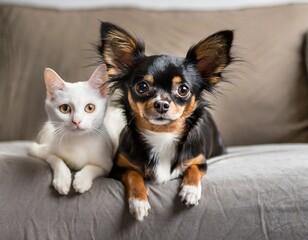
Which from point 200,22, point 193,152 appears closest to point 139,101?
point 193,152

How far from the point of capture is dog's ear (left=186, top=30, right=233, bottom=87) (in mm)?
1412

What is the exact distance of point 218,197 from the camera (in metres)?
1.31

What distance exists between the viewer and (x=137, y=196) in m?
1.30

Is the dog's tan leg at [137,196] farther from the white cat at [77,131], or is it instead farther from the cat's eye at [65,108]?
the cat's eye at [65,108]

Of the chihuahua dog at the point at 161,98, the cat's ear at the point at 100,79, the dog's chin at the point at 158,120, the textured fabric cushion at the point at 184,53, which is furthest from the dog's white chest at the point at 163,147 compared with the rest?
the textured fabric cushion at the point at 184,53

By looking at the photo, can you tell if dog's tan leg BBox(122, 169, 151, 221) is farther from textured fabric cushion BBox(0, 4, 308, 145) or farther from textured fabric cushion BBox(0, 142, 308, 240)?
textured fabric cushion BBox(0, 4, 308, 145)

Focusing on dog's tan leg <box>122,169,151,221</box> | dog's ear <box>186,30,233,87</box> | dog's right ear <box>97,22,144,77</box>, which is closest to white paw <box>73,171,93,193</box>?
dog's tan leg <box>122,169,151,221</box>

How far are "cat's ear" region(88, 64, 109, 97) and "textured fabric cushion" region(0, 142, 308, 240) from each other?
305 mm

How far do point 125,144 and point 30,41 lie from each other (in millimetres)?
955

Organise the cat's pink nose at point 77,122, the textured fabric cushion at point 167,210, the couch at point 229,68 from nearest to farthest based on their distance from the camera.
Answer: the textured fabric cushion at point 167,210 < the cat's pink nose at point 77,122 < the couch at point 229,68

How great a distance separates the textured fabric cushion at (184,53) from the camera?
6.82ft

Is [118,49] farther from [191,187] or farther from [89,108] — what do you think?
[191,187]

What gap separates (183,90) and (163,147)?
0.22 metres

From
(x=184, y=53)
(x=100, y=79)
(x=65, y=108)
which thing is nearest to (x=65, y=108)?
(x=65, y=108)
